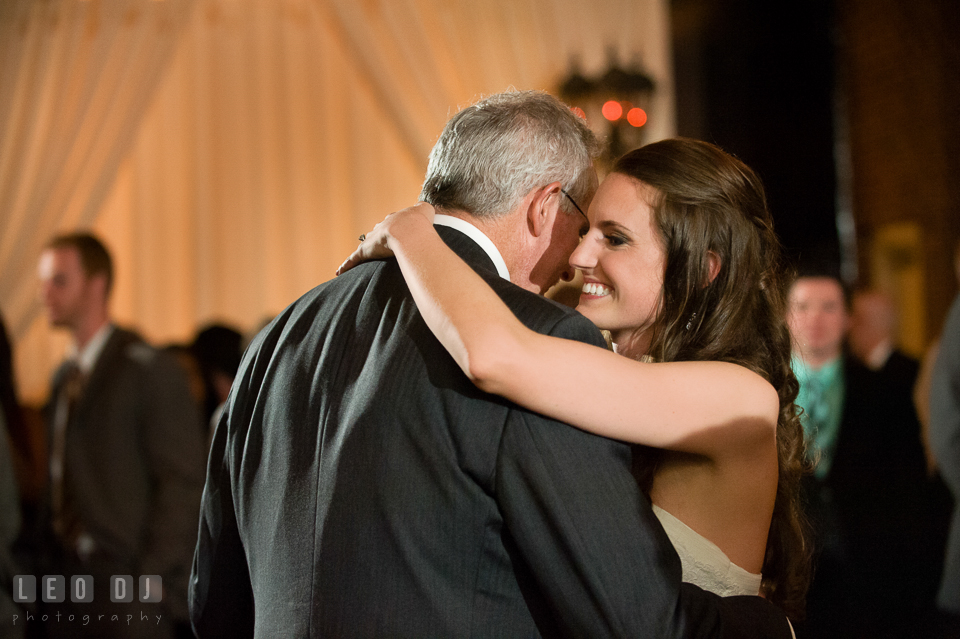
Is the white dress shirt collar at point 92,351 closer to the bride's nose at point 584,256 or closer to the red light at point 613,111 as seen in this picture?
the bride's nose at point 584,256

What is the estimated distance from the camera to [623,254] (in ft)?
5.30

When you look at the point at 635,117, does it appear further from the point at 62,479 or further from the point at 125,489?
the point at 62,479

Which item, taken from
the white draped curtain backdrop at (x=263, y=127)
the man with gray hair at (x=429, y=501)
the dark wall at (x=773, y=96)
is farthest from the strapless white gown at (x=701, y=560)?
the dark wall at (x=773, y=96)

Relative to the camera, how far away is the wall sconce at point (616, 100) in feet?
14.7

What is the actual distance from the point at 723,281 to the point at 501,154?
22.7 inches

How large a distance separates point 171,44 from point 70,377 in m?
3.00

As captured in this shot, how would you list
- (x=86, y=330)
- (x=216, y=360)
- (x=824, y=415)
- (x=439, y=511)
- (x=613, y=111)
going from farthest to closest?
1. (x=613, y=111)
2. (x=216, y=360)
3. (x=824, y=415)
4. (x=86, y=330)
5. (x=439, y=511)

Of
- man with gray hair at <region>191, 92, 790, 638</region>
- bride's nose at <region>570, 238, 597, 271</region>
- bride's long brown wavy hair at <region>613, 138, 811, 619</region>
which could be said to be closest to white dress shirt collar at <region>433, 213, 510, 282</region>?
man with gray hair at <region>191, 92, 790, 638</region>

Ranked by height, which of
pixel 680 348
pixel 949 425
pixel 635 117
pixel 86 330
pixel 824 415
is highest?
pixel 635 117

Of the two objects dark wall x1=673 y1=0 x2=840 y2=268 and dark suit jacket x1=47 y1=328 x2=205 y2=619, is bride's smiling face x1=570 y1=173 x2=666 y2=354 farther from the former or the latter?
dark wall x1=673 y1=0 x2=840 y2=268

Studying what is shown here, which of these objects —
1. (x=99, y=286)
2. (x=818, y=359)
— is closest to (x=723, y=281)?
(x=818, y=359)

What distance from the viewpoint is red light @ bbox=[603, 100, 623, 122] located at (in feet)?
14.7

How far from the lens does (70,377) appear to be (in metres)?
3.36

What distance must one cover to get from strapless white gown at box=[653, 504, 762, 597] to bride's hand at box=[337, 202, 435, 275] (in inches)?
27.9
